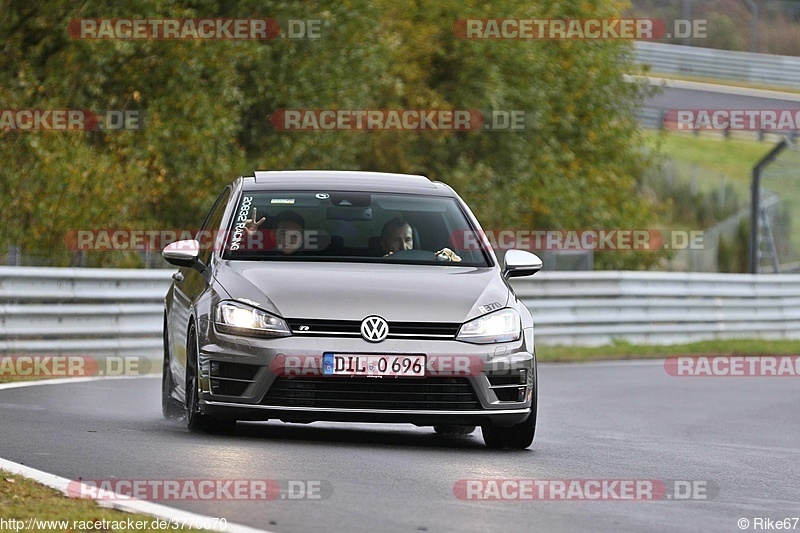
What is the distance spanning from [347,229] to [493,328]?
1356 mm

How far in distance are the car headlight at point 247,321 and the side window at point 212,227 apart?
940mm

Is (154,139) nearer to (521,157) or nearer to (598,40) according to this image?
(521,157)

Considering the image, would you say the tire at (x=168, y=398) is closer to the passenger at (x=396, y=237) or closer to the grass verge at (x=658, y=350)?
the passenger at (x=396, y=237)

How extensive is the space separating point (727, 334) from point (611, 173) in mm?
8587

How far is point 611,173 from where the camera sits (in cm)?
3391

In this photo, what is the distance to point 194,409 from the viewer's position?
10.0 metres

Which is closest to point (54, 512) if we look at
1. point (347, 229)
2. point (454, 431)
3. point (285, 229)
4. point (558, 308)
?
point (285, 229)

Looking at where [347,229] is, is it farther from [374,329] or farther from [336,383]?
[336,383]

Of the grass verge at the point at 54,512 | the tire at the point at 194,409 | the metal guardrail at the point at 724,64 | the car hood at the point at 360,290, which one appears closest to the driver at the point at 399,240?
the car hood at the point at 360,290

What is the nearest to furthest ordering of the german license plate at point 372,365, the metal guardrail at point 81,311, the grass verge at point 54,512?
the grass verge at point 54,512 → the german license plate at point 372,365 → the metal guardrail at point 81,311

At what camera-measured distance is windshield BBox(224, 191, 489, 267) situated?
10453 mm

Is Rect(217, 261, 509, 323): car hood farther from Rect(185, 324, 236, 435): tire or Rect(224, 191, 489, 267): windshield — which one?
Rect(185, 324, 236, 435): tire

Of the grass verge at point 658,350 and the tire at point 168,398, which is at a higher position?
the tire at point 168,398

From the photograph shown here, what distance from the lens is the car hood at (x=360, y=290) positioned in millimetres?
9570
